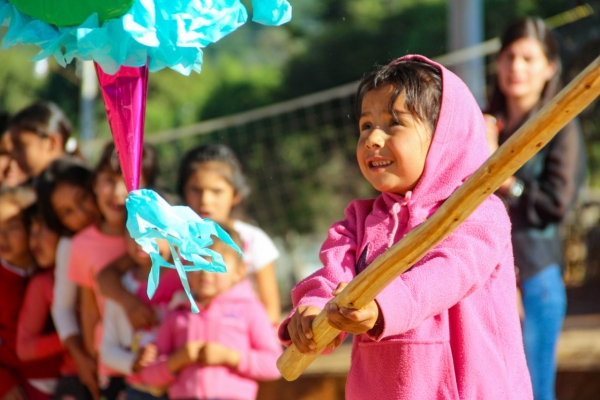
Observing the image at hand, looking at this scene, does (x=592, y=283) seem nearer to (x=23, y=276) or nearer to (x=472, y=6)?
(x=472, y=6)

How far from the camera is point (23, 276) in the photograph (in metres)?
3.88

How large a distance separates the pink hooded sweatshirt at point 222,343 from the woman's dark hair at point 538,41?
1.19 metres

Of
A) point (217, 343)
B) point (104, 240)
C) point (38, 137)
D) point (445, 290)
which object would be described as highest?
point (38, 137)

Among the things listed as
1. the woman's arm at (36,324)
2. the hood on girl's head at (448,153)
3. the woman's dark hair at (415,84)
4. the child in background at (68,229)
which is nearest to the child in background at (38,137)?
the child in background at (68,229)

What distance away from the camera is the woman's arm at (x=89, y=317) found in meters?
3.68

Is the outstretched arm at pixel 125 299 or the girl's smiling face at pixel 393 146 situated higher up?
the girl's smiling face at pixel 393 146

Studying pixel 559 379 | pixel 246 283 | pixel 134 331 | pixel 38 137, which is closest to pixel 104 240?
pixel 134 331

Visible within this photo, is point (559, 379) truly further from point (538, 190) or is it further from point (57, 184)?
point (57, 184)

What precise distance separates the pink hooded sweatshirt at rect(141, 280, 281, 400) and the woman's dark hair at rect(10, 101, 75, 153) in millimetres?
1291

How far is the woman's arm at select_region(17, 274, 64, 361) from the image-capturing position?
12.2 ft

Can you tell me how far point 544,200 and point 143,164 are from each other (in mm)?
1506

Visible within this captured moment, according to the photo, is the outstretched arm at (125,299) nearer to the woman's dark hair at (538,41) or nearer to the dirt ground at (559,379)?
the dirt ground at (559,379)

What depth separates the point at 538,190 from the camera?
340 cm

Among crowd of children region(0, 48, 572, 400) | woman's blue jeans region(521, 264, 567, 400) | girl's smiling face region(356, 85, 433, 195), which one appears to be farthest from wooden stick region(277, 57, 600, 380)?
woman's blue jeans region(521, 264, 567, 400)
